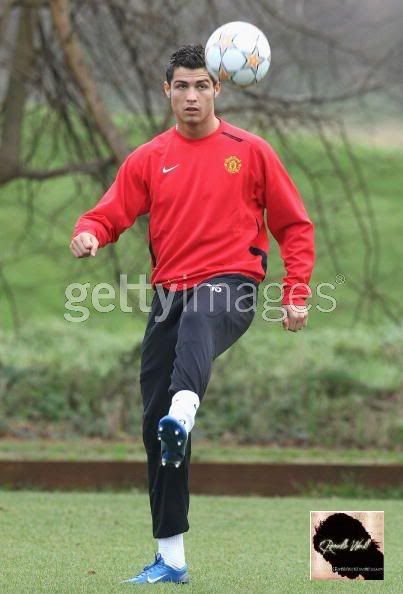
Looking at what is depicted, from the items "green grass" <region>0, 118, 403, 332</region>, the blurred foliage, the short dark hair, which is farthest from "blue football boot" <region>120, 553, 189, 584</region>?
"green grass" <region>0, 118, 403, 332</region>

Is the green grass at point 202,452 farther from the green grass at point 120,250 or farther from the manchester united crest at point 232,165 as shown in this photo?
the manchester united crest at point 232,165

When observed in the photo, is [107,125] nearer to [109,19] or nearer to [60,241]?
[109,19]

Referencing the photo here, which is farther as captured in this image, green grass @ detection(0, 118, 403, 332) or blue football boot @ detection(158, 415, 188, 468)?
green grass @ detection(0, 118, 403, 332)

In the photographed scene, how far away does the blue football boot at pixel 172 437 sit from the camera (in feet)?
14.2

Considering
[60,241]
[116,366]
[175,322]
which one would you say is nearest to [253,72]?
[175,322]

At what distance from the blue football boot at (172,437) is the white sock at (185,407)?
0.12 ft

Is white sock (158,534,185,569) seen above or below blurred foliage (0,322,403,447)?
above

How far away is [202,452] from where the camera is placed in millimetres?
Answer: 9867

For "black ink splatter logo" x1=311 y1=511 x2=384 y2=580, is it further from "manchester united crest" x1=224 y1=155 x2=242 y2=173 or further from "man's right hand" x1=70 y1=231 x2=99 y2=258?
"manchester united crest" x1=224 y1=155 x2=242 y2=173

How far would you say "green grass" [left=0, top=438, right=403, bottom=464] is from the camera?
924 centimetres

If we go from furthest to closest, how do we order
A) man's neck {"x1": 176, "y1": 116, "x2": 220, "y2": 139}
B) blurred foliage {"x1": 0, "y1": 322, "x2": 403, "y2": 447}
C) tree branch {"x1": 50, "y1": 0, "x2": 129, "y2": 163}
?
blurred foliage {"x1": 0, "y1": 322, "x2": 403, "y2": 447} < tree branch {"x1": 50, "y1": 0, "x2": 129, "y2": 163} < man's neck {"x1": 176, "y1": 116, "x2": 220, "y2": 139}

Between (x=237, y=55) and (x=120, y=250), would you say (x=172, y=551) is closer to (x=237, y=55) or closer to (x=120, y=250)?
(x=237, y=55)

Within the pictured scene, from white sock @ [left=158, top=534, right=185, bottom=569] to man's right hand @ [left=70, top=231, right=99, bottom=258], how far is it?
1.15m

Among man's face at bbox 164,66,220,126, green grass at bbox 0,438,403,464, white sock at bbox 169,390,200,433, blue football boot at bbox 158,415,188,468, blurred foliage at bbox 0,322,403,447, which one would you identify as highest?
man's face at bbox 164,66,220,126
